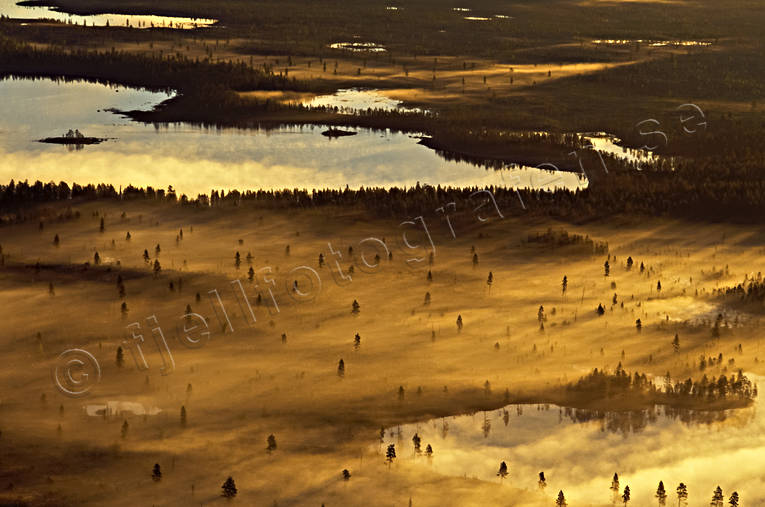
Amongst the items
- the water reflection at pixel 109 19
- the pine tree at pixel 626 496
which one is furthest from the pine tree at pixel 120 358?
the water reflection at pixel 109 19

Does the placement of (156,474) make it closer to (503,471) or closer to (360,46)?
(503,471)

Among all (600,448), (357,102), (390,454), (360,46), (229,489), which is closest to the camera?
(229,489)

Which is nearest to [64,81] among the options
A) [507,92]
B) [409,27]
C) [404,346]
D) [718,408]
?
[507,92]

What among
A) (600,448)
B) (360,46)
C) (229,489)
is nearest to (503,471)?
(600,448)

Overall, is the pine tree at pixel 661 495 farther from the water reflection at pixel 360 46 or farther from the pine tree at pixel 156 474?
the water reflection at pixel 360 46

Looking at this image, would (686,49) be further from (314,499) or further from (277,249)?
(314,499)

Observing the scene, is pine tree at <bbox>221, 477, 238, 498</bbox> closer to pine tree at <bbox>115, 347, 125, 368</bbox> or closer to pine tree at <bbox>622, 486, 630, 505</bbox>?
pine tree at <bbox>622, 486, 630, 505</bbox>
